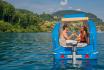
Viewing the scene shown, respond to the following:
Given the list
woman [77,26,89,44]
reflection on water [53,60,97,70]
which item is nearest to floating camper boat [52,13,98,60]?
reflection on water [53,60,97,70]

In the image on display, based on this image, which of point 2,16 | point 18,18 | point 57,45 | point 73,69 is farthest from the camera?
point 18,18

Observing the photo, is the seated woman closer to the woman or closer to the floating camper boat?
the woman

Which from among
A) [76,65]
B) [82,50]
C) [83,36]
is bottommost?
[76,65]

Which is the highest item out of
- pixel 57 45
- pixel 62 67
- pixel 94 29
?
pixel 94 29

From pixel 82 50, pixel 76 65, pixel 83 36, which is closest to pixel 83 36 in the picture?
pixel 83 36

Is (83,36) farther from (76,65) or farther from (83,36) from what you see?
(76,65)

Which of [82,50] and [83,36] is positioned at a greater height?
[83,36]

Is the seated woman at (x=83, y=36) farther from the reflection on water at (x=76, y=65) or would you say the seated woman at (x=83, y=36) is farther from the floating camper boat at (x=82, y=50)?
the reflection on water at (x=76, y=65)

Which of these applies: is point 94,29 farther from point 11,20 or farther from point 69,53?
point 11,20

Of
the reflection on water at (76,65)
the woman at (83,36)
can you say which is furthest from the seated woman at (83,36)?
the reflection on water at (76,65)

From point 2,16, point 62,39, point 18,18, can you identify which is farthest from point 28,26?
point 62,39

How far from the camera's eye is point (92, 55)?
20719mm

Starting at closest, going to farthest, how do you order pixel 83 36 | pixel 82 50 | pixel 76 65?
pixel 76 65 < pixel 82 50 < pixel 83 36

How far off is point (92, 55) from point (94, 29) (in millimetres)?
2279
